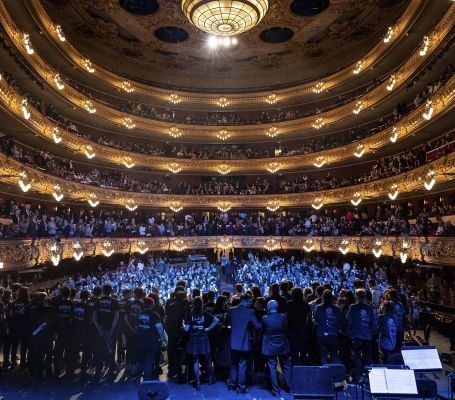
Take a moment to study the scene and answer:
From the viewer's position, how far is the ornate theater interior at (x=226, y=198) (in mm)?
7816

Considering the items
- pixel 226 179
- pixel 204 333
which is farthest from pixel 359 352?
pixel 226 179

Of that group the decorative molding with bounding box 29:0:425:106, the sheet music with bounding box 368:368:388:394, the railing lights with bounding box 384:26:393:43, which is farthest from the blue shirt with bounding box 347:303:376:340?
the railing lights with bounding box 384:26:393:43

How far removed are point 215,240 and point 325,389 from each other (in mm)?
25795

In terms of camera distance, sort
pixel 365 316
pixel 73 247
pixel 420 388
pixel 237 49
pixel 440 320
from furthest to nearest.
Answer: pixel 237 49
pixel 73 247
pixel 440 320
pixel 365 316
pixel 420 388

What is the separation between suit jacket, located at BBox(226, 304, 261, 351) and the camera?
736 cm

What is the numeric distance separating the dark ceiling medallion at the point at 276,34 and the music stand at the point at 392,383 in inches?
1076

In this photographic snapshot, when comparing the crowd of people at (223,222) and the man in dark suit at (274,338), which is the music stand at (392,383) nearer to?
the man in dark suit at (274,338)

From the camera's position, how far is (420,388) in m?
5.49

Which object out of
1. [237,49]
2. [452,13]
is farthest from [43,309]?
[237,49]

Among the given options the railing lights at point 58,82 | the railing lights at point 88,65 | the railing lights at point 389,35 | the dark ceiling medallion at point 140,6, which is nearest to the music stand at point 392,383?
the railing lights at point 58,82

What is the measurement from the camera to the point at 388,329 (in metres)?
7.89

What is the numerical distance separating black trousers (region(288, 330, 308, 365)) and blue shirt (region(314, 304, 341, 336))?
392 millimetres

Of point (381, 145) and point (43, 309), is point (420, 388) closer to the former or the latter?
point (43, 309)

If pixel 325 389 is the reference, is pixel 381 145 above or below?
above
